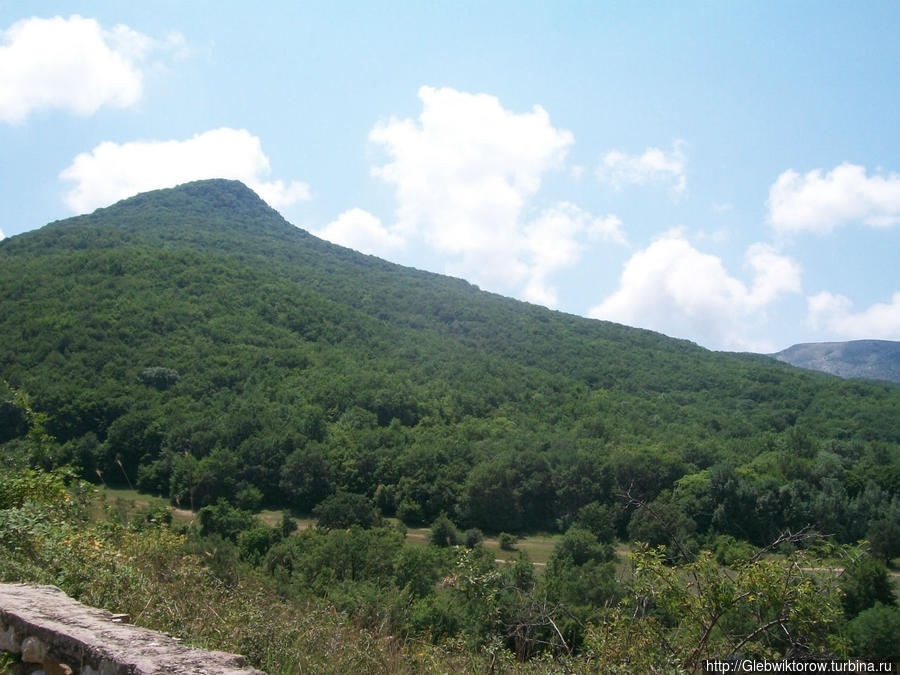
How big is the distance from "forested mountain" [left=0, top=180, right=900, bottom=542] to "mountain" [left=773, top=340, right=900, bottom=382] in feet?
188

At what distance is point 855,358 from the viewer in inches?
4557

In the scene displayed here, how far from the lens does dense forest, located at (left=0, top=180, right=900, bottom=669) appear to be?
25656 mm

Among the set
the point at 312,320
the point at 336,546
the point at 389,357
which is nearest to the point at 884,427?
the point at 389,357

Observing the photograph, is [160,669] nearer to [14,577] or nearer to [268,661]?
[268,661]

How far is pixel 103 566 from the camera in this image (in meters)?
4.52

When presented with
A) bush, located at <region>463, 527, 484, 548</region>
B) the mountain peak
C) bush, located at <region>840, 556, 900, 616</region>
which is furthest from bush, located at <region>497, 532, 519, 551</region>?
the mountain peak

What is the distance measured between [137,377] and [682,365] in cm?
5368

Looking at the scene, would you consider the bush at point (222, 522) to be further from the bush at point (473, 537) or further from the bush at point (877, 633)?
the bush at point (877, 633)

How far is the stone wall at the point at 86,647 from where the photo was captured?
8.73ft

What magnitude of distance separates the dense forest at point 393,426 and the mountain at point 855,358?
2409 inches

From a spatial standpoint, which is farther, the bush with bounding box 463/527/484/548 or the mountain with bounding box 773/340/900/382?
the mountain with bounding box 773/340/900/382

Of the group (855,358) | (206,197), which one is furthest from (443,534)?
(855,358)

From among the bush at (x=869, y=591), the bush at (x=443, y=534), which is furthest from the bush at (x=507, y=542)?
the bush at (x=869, y=591)

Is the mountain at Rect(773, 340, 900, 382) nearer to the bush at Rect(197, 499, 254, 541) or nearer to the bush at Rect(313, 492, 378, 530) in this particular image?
the bush at Rect(313, 492, 378, 530)
